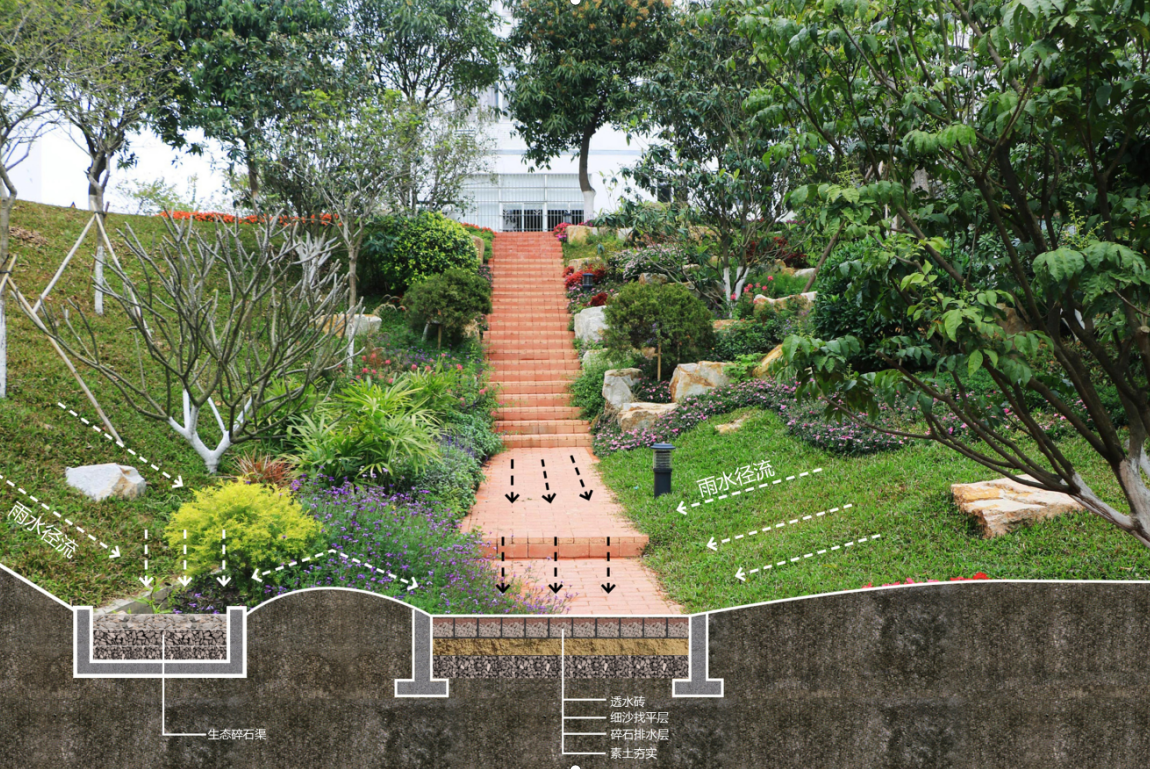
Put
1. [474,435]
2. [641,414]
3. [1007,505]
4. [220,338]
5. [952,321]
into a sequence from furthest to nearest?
1. [641,414]
2. [474,435]
3. [220,338]
4. [1007,505]
5. [952,321]

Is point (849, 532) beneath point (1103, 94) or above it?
beneath

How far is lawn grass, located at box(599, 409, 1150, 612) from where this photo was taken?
529 cm

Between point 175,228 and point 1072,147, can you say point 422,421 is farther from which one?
point 1072,147

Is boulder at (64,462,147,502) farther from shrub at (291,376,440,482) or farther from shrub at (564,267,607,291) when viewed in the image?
shrub at (564,267,607,291)

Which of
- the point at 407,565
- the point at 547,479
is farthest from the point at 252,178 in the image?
the point at 407,565

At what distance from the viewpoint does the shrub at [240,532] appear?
15.2ft

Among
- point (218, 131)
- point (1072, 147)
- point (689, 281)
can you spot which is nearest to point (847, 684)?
point (1072, 147)

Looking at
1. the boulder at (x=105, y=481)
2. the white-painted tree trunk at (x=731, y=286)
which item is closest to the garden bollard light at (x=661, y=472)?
the boulder at (x=105, y=481)

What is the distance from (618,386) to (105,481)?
22.1 feet

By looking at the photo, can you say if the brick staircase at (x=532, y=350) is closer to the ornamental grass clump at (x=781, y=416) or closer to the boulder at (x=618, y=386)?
the boulder at (x=618, y=386)

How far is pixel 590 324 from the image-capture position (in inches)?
538

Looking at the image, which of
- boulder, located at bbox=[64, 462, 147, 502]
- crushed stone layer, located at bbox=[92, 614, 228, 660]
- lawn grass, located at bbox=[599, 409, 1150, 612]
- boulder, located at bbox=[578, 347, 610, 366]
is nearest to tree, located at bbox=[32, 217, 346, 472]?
boulder, located at bbox=[64, 462, 147, 502]

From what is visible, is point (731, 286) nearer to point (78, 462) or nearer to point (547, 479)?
point (547, 479)

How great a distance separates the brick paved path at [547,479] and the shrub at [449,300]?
86 centimetres
